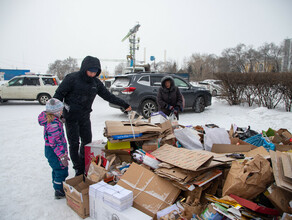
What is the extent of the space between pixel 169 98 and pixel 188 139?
1679 mm

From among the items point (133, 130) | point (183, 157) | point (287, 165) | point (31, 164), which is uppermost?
point (133, 130)

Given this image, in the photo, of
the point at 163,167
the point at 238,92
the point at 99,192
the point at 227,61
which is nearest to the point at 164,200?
the point at 163,167

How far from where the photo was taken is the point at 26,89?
1225 centimetres

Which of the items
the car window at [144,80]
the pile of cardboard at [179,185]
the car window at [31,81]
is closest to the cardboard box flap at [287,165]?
the pile of cardboard at [179,185]

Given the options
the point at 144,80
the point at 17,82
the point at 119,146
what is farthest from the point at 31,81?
the point at 119,146

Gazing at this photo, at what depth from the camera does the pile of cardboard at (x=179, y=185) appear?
2.11m

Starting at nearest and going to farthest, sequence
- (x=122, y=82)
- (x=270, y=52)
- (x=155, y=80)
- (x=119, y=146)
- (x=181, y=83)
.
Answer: (x=119, y=146) < (x=122, y=82) < (x=155, y=80) < (x=181, y=83) < (x=270, y=52)

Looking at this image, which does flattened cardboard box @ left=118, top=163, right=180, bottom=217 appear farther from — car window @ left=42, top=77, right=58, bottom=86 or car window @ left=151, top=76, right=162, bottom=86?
car window @ left=42, top=77, right=58, bottom=86

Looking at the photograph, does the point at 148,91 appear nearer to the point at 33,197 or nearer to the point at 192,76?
the point at 33,197

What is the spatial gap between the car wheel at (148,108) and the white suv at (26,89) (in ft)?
25.2

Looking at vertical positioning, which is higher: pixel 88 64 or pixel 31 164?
pixel 88 64

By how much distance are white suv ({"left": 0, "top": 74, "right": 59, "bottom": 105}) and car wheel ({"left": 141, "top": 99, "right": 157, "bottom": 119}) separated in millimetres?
7672

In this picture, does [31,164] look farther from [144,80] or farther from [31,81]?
[31,81]

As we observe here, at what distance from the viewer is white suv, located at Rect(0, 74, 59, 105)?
1211 centimetres
